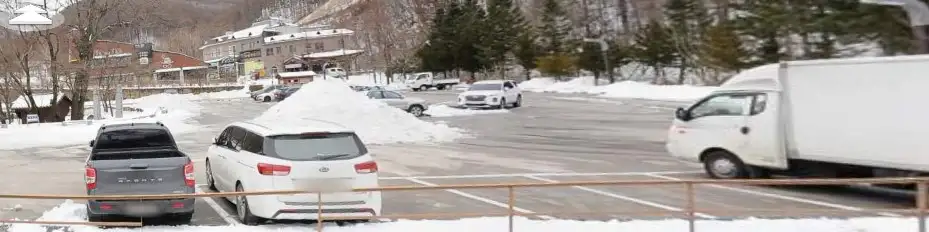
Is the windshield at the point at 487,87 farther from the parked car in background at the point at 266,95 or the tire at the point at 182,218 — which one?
the tire at the point at 182,218

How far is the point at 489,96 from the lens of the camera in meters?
39.5

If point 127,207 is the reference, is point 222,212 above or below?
below

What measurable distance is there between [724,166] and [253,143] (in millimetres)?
7567

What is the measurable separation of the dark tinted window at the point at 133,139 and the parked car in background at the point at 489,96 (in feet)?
89.5

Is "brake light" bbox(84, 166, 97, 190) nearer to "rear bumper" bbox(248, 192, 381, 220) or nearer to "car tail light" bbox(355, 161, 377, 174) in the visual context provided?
"rear bumper" bbox(248, 192, 381, 220)

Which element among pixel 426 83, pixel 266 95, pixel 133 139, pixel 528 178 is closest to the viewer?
pixel 133 139

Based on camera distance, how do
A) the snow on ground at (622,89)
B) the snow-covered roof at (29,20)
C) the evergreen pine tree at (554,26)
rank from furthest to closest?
the evergreen pine tree at (554,26) < the snow on ground at (622,89) < the snow-covered roof at (29,20)

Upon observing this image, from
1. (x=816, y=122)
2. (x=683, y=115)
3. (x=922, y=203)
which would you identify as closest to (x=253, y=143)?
(x=683, y=115)

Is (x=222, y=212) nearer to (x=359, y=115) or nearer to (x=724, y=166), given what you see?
(x=724, y=166)

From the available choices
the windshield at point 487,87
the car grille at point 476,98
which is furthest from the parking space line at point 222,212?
the windshield at point 487,87

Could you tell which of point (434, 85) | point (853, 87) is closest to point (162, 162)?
point (853, 87)

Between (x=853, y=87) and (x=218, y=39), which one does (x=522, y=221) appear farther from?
(x=218, y=39)

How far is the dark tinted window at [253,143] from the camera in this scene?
34.4ft

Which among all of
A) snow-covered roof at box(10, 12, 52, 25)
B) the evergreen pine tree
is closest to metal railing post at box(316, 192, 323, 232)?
snow-covered roof at box(10, 12, 52, 25)
